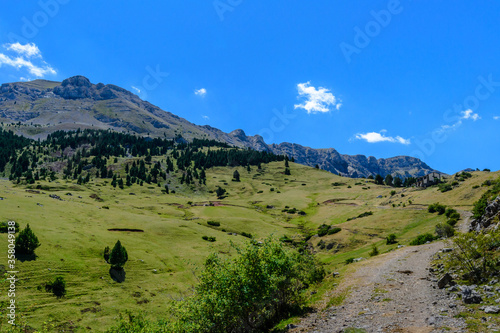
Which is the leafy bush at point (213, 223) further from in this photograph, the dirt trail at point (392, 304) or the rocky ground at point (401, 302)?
the rocky ground at point (401, 302)

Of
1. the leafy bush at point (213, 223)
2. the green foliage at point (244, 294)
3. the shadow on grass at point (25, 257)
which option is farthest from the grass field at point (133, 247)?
the green foliage at point (244, 294)

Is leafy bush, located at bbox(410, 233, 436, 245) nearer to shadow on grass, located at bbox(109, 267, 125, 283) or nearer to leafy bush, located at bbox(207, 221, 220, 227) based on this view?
shadow on grass, located at bbox(109, 267, 125, 283)

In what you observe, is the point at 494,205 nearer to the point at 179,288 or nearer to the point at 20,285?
the point at 179,288

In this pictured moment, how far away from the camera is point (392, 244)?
59.7m

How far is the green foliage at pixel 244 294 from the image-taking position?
79.7ft

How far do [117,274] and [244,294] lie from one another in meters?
32.9

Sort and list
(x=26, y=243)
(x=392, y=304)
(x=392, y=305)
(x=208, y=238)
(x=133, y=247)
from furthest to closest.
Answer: (x=208, y=238)
(x=133, y=247)
(x=26, y=243)
(x=392, y=304)
(x=392, y=305)

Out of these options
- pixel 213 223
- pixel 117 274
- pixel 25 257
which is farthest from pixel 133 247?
pixel 213 223

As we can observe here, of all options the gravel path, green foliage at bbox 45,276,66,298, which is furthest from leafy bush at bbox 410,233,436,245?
green foliage at bbox 45,276,66,298

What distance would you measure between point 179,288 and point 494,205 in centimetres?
5128

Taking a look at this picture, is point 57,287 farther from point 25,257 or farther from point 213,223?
point 213,223

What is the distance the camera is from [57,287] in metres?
38.9

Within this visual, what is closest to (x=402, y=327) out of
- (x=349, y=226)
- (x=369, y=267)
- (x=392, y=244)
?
(x=369, y=267)

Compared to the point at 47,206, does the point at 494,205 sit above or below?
above
